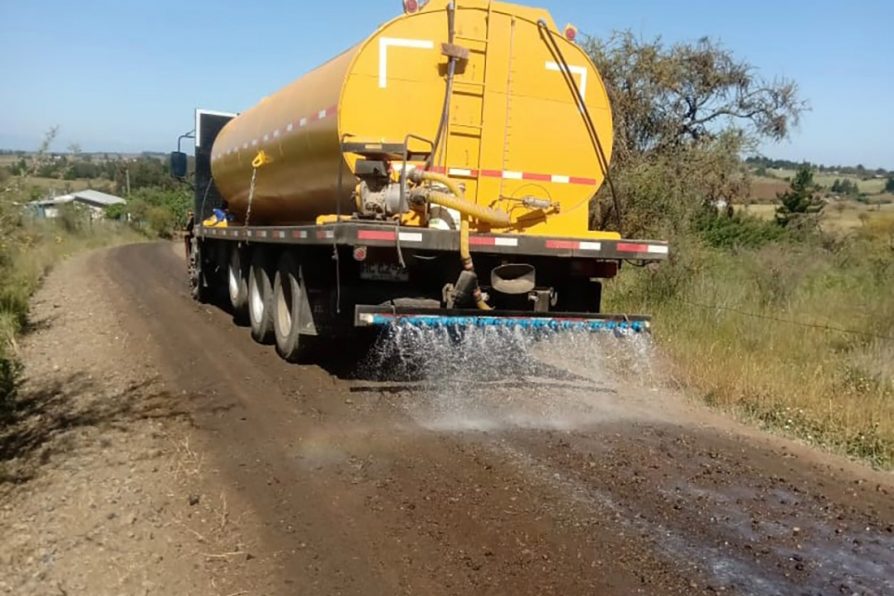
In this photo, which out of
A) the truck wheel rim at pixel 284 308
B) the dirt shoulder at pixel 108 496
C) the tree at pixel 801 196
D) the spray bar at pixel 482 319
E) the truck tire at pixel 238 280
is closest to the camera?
the dirt shoulder at pixel 108 496

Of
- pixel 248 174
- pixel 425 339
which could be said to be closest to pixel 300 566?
pixel 425 339

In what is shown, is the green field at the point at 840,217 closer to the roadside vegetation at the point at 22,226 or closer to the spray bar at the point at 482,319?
the spray bar at the point at 482,319

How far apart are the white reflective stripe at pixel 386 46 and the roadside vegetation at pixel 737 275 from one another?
259 cm

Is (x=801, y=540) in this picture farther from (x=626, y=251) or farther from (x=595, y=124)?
(x=595, y=124)

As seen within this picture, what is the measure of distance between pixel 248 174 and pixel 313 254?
3.25 metres

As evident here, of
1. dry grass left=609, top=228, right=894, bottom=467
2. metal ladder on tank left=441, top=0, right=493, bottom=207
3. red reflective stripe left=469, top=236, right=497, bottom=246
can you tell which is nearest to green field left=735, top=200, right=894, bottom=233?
dry grass left=609, top=228, right=894, bottom=467

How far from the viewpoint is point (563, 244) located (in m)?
7.33

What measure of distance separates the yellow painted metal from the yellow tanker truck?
0.04 ft

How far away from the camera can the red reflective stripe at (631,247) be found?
7.54 metres

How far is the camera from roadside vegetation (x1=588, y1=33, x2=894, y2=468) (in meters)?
7.21

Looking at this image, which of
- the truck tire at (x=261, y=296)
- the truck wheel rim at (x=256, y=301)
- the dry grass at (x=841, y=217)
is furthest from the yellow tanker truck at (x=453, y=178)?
the dry grass at (x=841, y=217)

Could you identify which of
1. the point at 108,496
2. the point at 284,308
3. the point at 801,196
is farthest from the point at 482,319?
the point at 801,196

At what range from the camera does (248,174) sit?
10.8 metres

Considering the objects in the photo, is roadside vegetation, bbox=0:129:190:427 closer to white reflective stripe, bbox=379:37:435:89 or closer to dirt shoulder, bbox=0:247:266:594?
dirt shoulder, bbox=0:247:266:594
